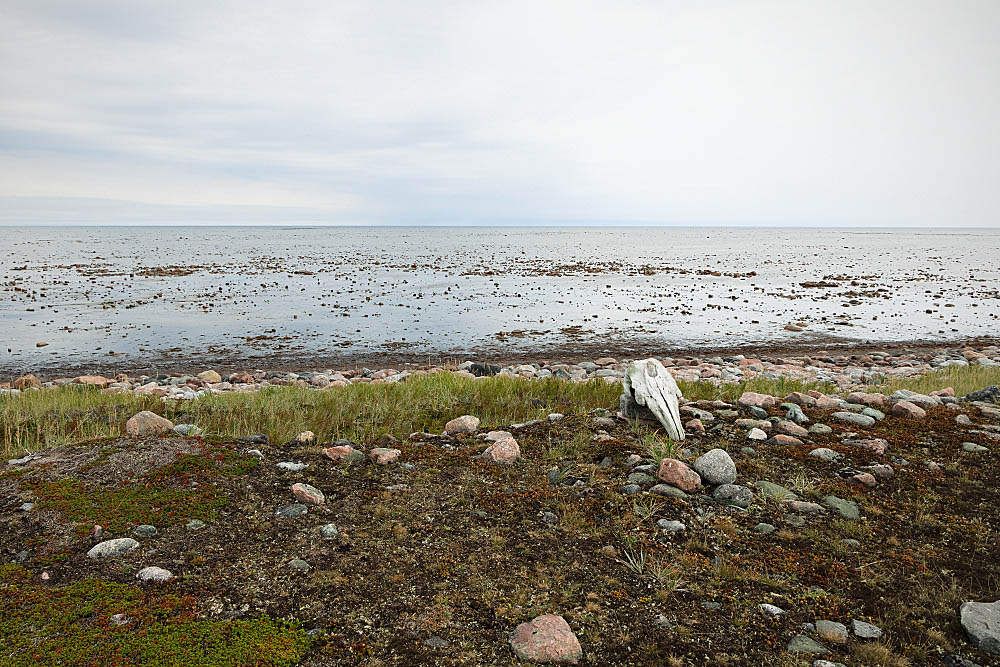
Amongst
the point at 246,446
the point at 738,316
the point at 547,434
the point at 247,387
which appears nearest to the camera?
the point at 246,446

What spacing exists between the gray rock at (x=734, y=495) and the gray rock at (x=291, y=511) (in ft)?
13.5

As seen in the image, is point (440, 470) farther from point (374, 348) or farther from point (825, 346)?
point (825, 346)

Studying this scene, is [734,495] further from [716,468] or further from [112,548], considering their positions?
[112,548]

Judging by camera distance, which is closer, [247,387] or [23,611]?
[23,611]

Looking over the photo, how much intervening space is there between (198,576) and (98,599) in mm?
621

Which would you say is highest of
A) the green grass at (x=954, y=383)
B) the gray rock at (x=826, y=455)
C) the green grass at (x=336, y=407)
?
the gray rock at (x=826, y=455)

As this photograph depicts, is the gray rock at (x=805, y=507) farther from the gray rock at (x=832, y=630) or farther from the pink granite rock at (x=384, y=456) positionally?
the pink granite rock at (x=384, y=456)

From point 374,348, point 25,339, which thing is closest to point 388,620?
point 374,348

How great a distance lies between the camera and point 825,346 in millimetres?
22109

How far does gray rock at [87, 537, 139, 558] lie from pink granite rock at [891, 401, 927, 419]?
975cm

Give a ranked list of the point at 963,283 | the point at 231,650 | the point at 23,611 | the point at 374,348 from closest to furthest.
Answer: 1. the point at 231,650
2. the point at 23,611
3. the point at 374,348
4. the point at 963,283

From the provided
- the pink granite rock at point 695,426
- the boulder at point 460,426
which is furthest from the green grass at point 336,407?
the pink granite rock at point 695,426

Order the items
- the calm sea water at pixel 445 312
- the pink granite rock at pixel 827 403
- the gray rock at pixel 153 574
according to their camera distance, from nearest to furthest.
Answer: the gray rock at pixel 153 574
the pink granite rock at pixel 827 403
the calm sea water at pixel 445 312

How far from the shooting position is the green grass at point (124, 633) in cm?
337
